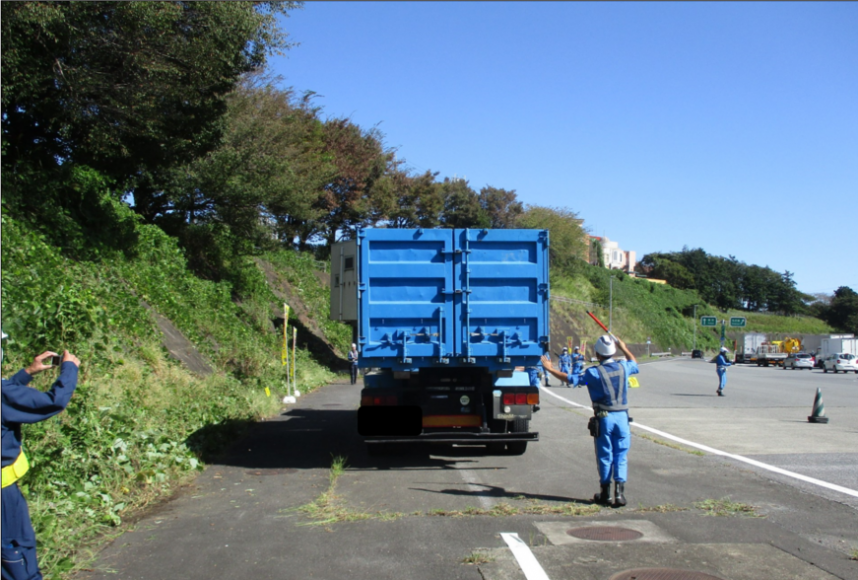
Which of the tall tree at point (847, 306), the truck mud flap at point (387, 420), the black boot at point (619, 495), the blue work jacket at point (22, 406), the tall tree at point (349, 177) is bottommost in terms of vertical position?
the black boot at point (619, 495)

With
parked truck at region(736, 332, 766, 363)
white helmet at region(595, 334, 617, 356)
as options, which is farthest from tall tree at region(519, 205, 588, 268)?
white helmet at region(595, 334, 617, 356)

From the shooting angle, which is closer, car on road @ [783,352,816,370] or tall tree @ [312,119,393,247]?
tall tree @ [312,119,393,247]

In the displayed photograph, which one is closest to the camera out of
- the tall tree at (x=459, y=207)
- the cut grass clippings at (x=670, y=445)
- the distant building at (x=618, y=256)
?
the cut grass clippings at (x=670, y=445)

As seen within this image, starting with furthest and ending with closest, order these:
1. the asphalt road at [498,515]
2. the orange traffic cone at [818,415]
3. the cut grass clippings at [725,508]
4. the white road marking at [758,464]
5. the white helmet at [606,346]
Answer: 1. the orange traffic cone at [818,415]
2. the white road marking at [758,464]
3. the white helmet at [606,346]
4. the cut grass clippings at [725,508]
5. the asphalt road at [498,515]

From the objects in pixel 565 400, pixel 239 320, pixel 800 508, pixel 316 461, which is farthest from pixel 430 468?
pixel 239 320

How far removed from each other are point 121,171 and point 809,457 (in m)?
16.4

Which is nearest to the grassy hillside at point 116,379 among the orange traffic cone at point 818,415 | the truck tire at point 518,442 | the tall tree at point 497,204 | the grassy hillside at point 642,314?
the truck tire at point 518,442

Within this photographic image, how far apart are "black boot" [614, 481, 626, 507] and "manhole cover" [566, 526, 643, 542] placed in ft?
2.58

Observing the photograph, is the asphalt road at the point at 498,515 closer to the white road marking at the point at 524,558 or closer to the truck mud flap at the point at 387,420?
the white road marking at the point at 524,558

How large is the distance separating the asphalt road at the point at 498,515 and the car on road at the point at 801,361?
1875 inches

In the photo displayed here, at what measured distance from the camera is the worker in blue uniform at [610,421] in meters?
7.59

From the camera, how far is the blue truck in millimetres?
9781

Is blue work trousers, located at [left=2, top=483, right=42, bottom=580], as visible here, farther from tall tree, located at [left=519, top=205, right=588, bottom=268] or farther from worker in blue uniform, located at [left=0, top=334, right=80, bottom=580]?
tall tree, located at [left=519, top=205, right=588, bottom=268]

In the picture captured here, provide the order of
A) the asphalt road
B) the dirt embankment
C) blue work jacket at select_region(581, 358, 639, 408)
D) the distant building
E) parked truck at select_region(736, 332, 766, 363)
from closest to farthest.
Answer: the asphalt road, blue work jacket at select_region(581, 358, 639, 408), the dirt embankment, parked truck at select_region(736, 332, 766, 363), the distant building
